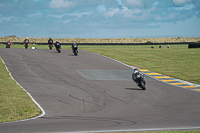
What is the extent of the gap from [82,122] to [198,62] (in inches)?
1131

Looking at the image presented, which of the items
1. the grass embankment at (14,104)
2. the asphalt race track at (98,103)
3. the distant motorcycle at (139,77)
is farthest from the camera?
the distant motorcycle at (139,77)

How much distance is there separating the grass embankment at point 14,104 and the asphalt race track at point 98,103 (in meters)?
0.63

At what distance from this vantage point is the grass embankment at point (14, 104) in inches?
444

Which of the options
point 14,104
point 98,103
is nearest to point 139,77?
point 98,103

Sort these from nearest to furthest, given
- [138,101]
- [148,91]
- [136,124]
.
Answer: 1. [136,124]
2. [138,101]
3. [148,91]

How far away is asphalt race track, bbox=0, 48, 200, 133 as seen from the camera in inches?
380

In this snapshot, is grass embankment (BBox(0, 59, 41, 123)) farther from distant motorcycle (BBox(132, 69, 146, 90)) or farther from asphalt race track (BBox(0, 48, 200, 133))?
distant motorcycle (BBox(132, 69, 146, 90))

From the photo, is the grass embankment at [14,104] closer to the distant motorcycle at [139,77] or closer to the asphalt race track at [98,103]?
the asphalt race track at [98,103]

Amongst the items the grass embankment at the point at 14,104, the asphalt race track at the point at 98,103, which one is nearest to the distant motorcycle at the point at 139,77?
the asphalt race track at the point at 98,103

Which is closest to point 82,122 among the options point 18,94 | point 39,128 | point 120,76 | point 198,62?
point 39,128

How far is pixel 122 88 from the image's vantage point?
18.7 meters

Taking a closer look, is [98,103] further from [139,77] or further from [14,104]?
[139,77]

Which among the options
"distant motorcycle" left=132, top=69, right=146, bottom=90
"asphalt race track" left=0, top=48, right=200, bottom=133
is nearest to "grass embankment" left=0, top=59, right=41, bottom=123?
"asphalt race track" left=0, top=48, right=200, bottom=133

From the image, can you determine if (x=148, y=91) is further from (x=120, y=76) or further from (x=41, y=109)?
(x=41, y=109)
